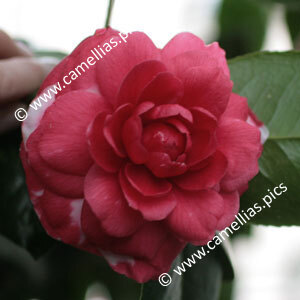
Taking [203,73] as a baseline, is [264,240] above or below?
below

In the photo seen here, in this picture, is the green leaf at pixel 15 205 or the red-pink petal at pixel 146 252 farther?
the green leaf at pixel 15 205

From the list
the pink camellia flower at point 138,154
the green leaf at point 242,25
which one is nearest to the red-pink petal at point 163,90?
the pink camellia flower at point 138,154

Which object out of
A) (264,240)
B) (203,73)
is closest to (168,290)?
(203,73)

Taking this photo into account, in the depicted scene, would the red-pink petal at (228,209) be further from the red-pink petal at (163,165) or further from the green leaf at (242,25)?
the green leaf at (242,25)

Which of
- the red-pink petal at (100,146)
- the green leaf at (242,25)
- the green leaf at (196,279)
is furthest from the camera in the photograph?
the green leaf at (242,25)

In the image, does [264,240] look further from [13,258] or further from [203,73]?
[203,73]

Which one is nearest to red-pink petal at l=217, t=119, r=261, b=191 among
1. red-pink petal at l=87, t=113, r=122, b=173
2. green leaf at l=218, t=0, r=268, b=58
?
red-pink petal at l=87, t=113, r=122, b=173
